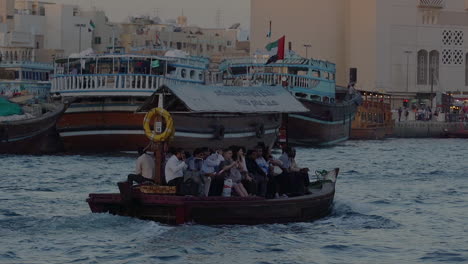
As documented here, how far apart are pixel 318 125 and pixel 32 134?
52.3 feet

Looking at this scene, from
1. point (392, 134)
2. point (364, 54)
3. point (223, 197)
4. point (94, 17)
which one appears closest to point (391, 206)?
point (223, 197)

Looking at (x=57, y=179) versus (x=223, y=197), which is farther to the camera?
(x=57, y=179)

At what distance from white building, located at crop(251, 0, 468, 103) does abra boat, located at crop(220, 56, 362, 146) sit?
39.3 meters

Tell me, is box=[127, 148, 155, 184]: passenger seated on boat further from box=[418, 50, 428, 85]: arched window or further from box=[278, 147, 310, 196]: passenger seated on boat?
box=[418, 50, 428, 85]: arched window

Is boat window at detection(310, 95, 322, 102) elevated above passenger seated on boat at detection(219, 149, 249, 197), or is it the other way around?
boat window at detection(310, 95, 322, 102)

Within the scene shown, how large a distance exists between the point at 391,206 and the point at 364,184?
761 centimetres

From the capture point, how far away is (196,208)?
78.7ft

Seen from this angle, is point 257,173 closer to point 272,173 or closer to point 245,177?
point 272,173

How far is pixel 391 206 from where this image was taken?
104ft

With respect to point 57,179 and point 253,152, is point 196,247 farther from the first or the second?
point 57,179

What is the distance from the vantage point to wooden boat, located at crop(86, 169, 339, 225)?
78.4 ft

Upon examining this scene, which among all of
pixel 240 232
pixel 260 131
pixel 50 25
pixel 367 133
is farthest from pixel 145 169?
pixel 50 25

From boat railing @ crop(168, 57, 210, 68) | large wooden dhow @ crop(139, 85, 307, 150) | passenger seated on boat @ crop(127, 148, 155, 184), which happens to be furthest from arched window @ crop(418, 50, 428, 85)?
passenger seated on boat @ crop(127, 148, 155, 184)

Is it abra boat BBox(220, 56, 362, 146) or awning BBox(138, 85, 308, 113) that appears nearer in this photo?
awning BBox(138, 85, 308, 113)
